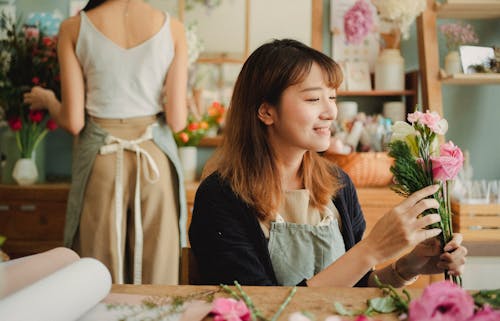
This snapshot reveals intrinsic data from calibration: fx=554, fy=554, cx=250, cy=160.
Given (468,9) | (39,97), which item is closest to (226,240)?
(39,97)

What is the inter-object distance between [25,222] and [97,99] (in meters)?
1.03

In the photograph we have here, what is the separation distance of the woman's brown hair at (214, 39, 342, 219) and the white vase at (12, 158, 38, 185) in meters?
1.64

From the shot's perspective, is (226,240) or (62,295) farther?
(226,240)

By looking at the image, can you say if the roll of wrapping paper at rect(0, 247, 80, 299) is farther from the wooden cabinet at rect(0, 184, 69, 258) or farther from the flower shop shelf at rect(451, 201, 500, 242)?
the flower shop shelf at rect(451, 201, 500, 242)

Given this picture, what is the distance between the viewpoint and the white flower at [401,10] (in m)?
2.74

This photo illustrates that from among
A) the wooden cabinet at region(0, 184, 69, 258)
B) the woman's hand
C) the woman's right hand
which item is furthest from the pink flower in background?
the woman's right hand

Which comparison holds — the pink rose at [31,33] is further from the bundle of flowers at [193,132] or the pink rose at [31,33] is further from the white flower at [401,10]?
the white flower at [401,10]

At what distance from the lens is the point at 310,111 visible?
4.53 feet

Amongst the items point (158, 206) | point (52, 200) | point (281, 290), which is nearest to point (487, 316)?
point (281, 290)

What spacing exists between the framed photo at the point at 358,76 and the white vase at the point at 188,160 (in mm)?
941

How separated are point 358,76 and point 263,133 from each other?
1772mm

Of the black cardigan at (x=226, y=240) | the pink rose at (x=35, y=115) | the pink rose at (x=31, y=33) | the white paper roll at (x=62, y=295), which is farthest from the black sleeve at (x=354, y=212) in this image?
the pink rose at (x=31, y=33)

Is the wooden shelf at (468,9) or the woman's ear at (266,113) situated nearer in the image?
the woman's ear at (266,113)

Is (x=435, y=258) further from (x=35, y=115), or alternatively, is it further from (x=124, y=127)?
(x=35, y=115)
